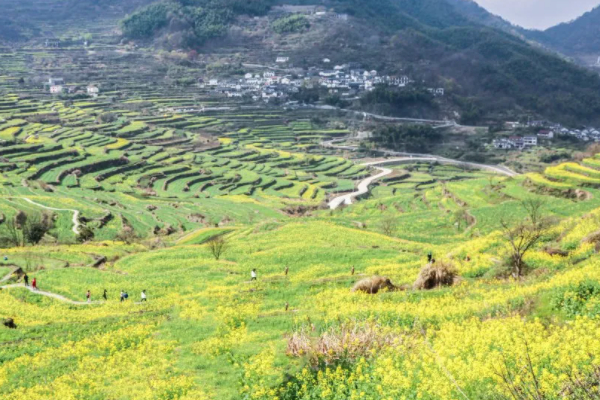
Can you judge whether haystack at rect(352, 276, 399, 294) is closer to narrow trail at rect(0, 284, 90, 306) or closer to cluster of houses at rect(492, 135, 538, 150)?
narrow trail at rect(0, 284, 90, 306)

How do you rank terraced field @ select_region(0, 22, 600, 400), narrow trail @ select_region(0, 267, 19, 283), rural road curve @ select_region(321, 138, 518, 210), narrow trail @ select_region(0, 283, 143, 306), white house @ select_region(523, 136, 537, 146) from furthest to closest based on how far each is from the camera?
1. white house @ select_region(523, 136, 537, 146)
2. rural road curve @ select_region(321, 138, 518, 210)
3. narrow trail @ select_region(0, 267, 19, 283)
4. narrow trail @ select_region(0, 283, 143, 306)
5. terraced field @ select_region(0, 22, 600, 400)

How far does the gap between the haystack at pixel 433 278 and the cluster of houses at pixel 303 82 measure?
141697mm

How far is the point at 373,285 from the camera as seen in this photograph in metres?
22.7

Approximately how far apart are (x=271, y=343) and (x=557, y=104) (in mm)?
182960

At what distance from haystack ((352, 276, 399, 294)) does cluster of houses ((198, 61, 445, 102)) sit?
14206cm

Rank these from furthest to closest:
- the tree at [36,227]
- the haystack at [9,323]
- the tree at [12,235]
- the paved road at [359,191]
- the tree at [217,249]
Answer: the paved road at [359,191]
the tree at [36,227]
the tree at [12,235]
the tree at [217,249]
the haystack at [9,323]

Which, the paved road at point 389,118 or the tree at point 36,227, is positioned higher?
Answer: the tree at point 36,227

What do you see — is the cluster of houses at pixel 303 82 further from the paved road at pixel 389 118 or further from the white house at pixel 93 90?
the white house at pixel 93 90

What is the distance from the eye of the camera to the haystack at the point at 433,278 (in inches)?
916

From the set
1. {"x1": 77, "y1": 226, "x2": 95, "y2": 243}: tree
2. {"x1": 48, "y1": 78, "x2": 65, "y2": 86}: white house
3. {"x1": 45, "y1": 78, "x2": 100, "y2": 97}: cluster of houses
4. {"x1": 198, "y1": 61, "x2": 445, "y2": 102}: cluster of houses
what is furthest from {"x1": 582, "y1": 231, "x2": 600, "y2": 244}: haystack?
{"x1": 48, "y1": 78, "x2": 65, "y2": 86}: white house

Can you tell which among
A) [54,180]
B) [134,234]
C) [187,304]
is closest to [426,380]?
[187,304]

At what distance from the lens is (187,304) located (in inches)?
987

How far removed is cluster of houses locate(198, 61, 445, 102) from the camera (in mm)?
166113

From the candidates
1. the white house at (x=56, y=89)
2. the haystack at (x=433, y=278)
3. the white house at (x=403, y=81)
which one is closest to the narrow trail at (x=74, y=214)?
the haystack at (x=433, y=278)
